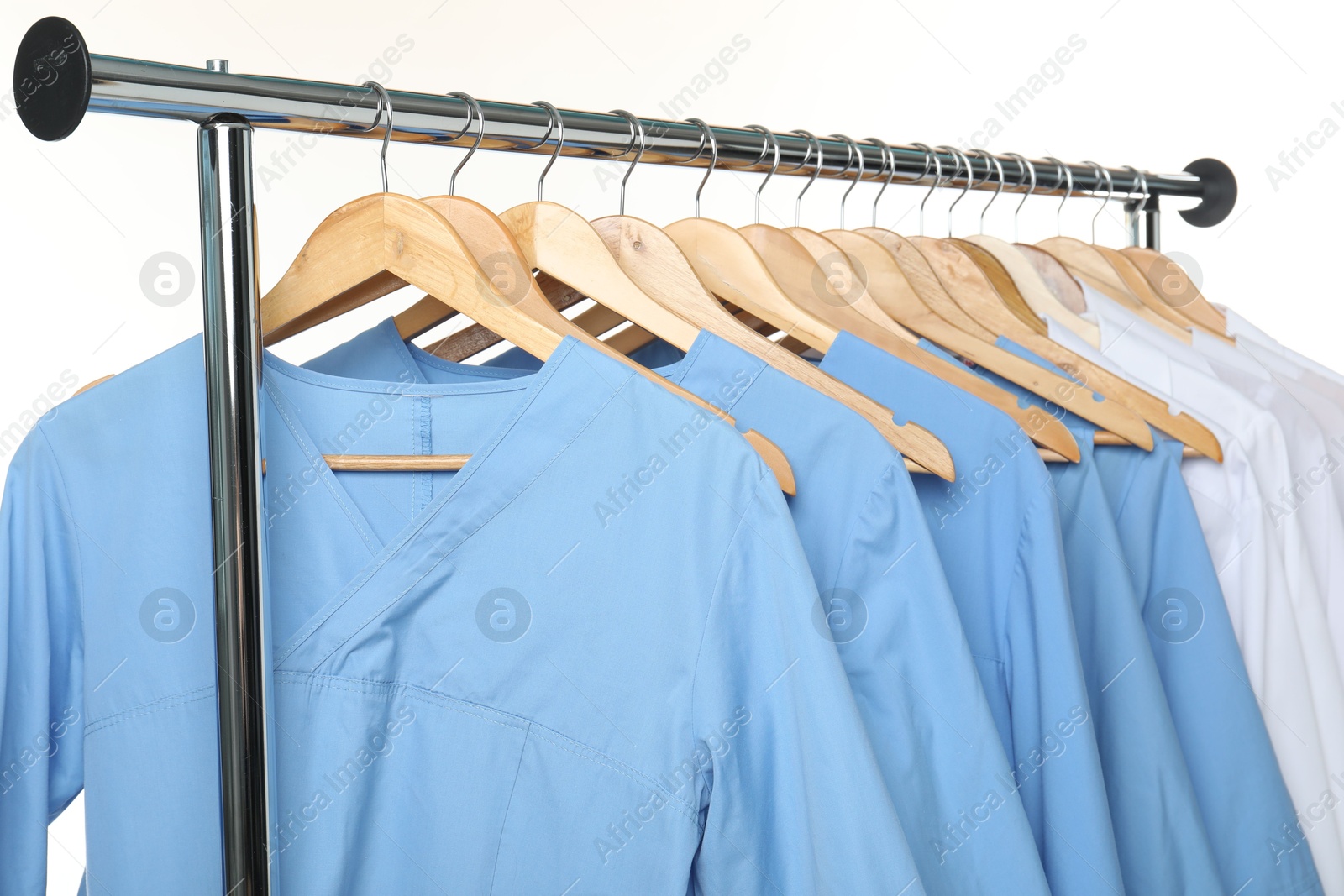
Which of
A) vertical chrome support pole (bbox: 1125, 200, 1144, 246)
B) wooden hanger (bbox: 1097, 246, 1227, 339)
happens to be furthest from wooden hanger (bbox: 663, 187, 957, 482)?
vertical chrome support pole (bbox: 1125, 200, 1144, 246)

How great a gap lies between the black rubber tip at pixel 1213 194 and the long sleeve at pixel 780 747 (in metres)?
1.13

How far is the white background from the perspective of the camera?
5.94 ft

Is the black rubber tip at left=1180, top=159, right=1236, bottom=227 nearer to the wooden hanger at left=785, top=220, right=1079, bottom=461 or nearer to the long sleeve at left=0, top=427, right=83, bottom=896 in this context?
the wooden hanger at left=785, top=220, right=1079, bottom=461

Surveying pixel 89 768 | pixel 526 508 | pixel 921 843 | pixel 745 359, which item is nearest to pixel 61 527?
pixel 89 768

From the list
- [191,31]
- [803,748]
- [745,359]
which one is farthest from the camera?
[191,31]

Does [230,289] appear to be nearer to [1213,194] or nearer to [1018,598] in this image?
[1018,598]

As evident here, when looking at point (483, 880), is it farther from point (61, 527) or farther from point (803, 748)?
point (61, 527)

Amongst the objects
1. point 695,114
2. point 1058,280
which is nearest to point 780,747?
point 1058,280

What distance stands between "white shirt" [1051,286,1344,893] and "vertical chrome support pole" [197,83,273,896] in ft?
2.85

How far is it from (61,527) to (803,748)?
1.76 feet

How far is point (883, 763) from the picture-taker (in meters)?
0.83

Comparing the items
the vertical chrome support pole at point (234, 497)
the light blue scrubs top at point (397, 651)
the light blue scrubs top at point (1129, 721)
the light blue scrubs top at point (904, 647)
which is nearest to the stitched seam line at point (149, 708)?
the light blue scrubs top at point (397, 651)

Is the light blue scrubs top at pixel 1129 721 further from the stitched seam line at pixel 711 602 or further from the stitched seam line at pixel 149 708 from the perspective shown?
the stitched seam line at pixel 149 708

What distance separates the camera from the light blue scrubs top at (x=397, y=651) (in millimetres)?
793
